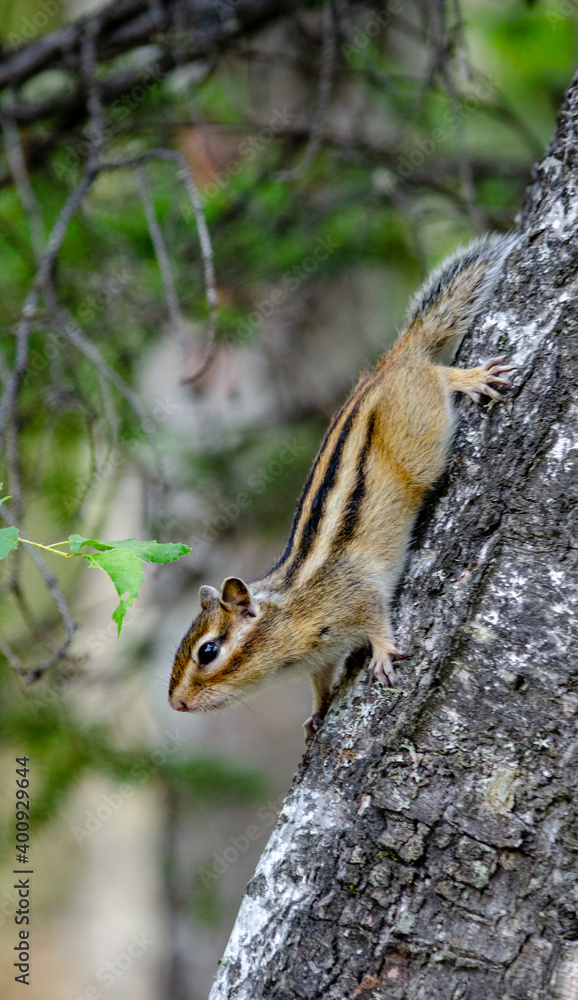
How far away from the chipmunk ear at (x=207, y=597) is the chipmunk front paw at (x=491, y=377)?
1480 mm

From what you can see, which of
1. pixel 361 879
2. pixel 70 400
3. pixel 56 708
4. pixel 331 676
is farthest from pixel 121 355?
pixel 361 879

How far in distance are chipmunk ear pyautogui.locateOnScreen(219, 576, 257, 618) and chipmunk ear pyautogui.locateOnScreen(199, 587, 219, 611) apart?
0.44ft

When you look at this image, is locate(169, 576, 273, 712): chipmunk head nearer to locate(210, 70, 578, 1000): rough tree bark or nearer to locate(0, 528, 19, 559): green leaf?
locate(210, 70, 578, 1000): rough tree bark

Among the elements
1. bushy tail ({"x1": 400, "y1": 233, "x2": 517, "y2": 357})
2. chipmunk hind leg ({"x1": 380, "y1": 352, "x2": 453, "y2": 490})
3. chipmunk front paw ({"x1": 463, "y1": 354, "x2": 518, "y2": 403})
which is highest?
bushy tail ({"x1": 400, "y1": 233, "x2": 517, "y2": 357})

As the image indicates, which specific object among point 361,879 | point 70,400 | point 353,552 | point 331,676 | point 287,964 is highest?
point 70,400

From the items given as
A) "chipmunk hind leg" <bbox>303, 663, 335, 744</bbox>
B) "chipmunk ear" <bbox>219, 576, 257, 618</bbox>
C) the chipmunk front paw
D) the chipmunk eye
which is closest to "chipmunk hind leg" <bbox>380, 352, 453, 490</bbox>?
the chipmunk front paw

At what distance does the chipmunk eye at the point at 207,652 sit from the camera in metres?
3.18

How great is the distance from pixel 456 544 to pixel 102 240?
2938 millimetres

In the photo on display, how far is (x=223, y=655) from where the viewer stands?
3.19 meters

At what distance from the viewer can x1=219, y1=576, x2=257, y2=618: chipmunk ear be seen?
10.2ft

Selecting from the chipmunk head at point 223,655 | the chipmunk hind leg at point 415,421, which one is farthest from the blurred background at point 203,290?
the chipmunk hind leg at point 415,421

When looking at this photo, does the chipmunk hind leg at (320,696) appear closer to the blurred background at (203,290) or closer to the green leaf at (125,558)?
the blurred background at (203,290)

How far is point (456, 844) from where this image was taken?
6.18 feet

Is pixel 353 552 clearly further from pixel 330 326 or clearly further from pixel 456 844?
pixel 330 326
